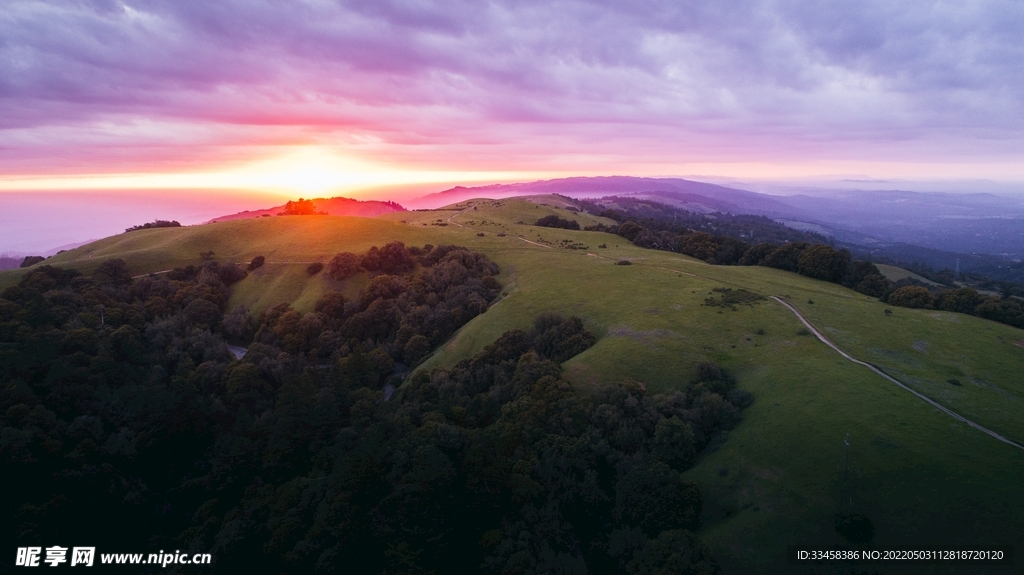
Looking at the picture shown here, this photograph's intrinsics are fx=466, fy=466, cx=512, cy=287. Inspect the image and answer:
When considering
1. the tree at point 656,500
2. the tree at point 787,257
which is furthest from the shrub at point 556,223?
the tree at point 656,500

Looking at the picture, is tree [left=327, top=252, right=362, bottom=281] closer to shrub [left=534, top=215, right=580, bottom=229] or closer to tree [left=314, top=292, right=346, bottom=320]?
tree [left=314, top=292, right=346, bottom=320]

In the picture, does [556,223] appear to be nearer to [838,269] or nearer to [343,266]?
[343,266]

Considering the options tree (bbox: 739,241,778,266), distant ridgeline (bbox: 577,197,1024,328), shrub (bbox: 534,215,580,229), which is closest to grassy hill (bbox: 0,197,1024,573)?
distant ridgeline (bbox: 577,197,1024,328)

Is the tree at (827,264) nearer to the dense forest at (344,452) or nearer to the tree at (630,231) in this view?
the tree at (630,231)

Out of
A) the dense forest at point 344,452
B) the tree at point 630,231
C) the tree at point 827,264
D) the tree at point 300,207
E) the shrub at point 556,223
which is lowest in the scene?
the dense forest at point 344,452

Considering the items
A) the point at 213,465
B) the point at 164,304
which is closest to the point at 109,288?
the point at 164,304

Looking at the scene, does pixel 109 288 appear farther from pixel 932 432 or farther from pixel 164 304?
pixel 932 432
